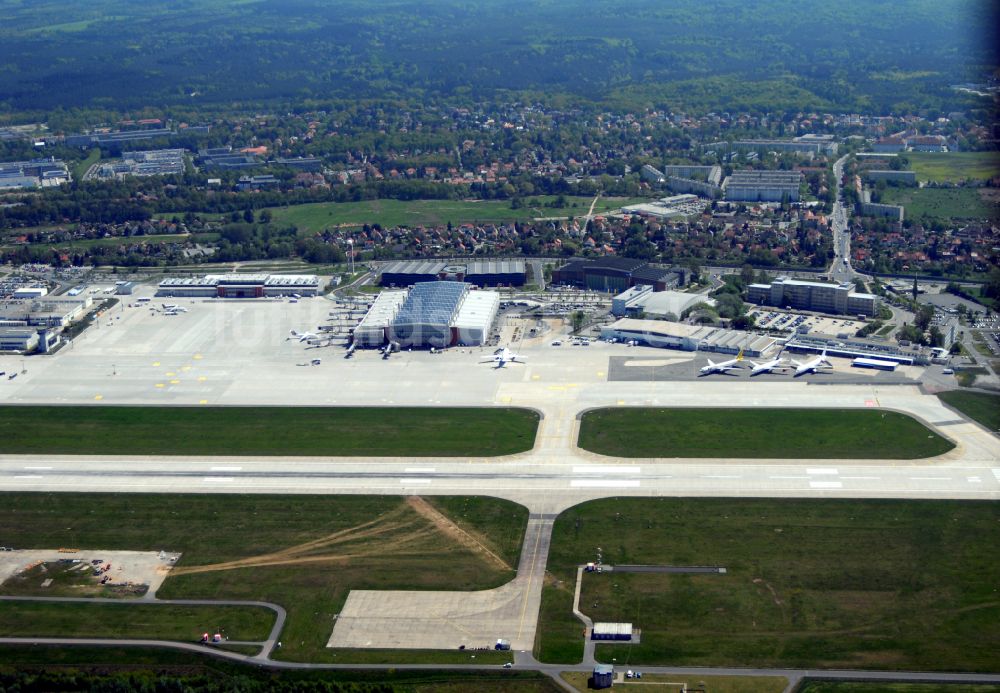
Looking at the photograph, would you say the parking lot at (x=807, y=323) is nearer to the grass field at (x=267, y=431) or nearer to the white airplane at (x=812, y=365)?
the white airplane at (x=812, y=365)

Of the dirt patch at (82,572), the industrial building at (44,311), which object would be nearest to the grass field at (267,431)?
the dirt patch at (82,572)

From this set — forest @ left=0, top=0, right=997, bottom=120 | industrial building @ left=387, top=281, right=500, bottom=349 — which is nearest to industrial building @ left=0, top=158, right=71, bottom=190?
forest @ left=0, top=0, right=997, bottom=120

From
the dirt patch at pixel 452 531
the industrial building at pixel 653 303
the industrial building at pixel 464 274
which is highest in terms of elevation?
the dirt patch at pixel 452 531

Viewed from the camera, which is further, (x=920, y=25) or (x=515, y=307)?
(x=920, y=25)

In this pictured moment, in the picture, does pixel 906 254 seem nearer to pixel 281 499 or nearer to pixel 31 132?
pixel 281 499

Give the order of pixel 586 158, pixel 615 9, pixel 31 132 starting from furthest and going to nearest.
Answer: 1. pixel 615 9
2. pixel 31 132
3. pixel 586 158

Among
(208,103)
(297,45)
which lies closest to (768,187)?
(208,103)
